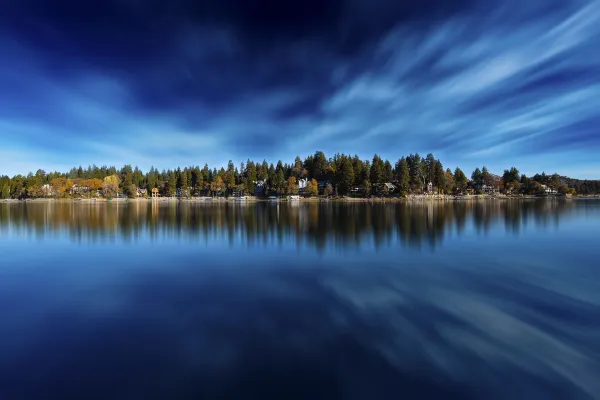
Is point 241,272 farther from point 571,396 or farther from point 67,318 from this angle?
point 571,396

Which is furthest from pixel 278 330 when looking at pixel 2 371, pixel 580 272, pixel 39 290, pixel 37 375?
pixel 580 272

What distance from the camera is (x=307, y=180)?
4609 inches

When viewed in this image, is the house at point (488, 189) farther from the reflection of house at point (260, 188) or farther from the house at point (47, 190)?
the house at point (47, 190)

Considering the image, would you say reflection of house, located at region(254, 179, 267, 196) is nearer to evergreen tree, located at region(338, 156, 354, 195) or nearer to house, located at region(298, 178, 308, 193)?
house, located at region(298, 178, 308, 193)

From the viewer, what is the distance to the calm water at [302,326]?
16.5ft

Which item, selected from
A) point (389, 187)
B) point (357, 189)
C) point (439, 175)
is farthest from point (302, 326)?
point (439, 175)

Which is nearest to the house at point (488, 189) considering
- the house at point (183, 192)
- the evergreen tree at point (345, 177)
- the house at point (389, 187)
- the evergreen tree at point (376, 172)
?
the house at point (389, 187)

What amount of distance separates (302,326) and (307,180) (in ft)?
363

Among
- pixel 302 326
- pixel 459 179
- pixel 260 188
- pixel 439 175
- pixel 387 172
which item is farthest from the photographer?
pixel 260 188

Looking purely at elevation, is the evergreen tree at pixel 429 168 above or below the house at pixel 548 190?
above

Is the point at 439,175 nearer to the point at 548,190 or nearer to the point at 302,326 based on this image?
the point at 548,190

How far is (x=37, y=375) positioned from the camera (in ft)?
17.4

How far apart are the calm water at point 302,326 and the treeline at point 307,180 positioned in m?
82.8

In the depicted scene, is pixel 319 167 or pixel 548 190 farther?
pixel 548 190
